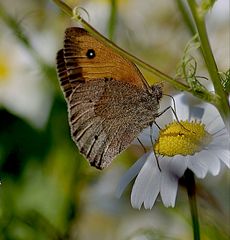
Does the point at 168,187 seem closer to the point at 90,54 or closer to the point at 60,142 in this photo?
the point at 90,54

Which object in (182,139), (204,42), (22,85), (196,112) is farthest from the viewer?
(22,85)

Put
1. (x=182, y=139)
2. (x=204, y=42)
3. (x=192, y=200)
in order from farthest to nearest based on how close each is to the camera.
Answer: (x=182, y=139) < (x=192, y=200) < (x=204, y=42)

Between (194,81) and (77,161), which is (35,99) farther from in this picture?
(194,81)

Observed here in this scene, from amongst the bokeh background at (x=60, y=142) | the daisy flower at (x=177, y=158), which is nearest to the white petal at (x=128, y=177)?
the daisy flower at (x=177, y=158)

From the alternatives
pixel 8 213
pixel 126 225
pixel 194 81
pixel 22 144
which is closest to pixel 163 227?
pixel 126 225

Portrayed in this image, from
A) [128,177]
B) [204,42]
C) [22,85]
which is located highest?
[204,42]

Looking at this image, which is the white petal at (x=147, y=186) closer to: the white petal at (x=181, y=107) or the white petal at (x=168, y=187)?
the white petal at (x=168, y=187)

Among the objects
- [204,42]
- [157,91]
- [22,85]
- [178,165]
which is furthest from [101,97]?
[22,85]

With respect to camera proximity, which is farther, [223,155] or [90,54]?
[90,54]
